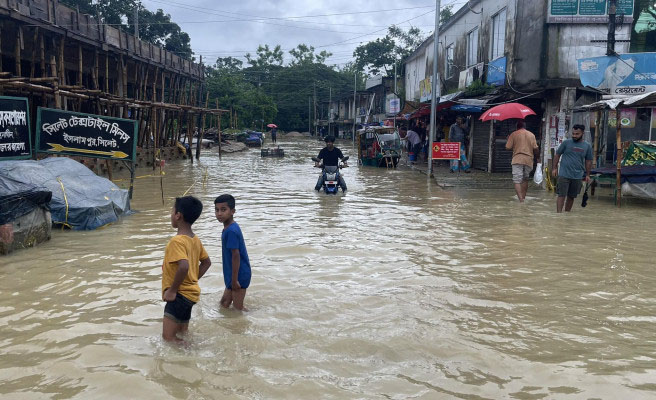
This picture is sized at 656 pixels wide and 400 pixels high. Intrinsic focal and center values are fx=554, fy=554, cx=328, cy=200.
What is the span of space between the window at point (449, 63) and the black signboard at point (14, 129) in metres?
20.9

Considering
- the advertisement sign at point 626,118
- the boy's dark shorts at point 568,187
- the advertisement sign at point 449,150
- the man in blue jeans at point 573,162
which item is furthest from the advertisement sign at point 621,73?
the boy's dark shorts at point 568,187

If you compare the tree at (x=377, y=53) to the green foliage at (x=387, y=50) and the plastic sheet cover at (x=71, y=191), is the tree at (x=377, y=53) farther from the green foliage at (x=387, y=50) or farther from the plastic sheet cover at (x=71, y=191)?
the plastic sheet cover at (x=71, y=191)

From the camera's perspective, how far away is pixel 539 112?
18.5m

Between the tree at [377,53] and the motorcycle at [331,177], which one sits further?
the tree at [377,53]

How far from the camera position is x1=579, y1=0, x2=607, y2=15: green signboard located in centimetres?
1652

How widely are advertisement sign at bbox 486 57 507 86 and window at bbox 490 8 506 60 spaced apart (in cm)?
40

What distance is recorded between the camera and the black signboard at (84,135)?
34.3 ft

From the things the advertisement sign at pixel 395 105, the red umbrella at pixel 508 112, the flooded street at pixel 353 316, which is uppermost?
the advertisement sign at pixel 395 105

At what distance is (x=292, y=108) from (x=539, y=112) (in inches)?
2617

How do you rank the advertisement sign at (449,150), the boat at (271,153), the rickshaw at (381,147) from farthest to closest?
the boat at (271,153) < the rickshaw at (381,147) < the advertisement sign at (449,150)

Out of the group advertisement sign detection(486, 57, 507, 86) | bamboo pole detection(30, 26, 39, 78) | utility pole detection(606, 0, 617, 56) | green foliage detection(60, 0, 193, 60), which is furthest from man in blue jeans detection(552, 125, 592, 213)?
green foliage detection(60, 0, 193, 60)

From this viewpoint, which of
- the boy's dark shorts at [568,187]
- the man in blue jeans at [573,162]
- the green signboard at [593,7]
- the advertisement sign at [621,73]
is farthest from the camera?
the green signboard at [593,7]

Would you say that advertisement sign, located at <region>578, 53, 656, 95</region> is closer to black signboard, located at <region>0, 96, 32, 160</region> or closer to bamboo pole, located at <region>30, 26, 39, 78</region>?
black signboard, located at <region>0, 96, 32, 160</region>

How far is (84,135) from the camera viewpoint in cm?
1084
